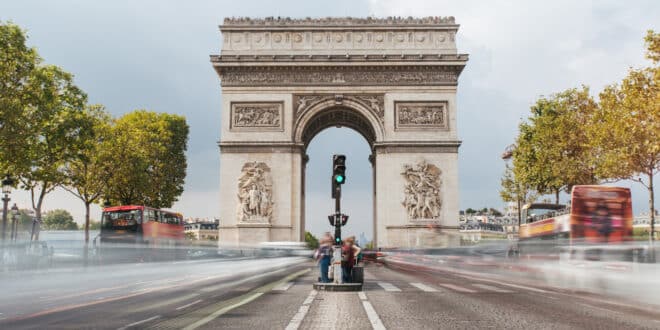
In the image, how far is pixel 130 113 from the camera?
52969 mm

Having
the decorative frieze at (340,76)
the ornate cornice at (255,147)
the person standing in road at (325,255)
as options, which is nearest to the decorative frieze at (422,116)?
the decorative frieze at (340,76)

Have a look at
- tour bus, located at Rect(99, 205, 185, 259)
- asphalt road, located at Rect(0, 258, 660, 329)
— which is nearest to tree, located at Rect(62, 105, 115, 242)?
tour bus, located at Rect(99, 205, 185, 259)

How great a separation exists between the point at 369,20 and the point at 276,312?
105 feet

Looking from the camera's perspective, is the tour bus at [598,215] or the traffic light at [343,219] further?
the tour bus at [598,215]

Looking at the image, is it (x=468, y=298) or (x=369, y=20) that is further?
(x=369, y=20)

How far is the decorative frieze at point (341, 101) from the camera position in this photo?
133 feet

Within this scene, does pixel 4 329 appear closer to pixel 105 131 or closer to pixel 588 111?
pixel 105 131

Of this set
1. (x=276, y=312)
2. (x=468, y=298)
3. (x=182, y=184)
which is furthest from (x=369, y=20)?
(x=276, y=312)

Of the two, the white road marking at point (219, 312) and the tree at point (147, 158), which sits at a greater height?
the tree at point (147, 158)

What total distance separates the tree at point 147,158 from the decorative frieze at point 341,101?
1351 cm

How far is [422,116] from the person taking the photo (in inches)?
1594

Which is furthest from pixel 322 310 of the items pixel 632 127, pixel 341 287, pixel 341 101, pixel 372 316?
pixel 341 101

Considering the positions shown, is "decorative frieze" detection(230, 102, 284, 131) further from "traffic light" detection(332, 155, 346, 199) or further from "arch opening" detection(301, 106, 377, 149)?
"traffic light" detection(332, 155, 346, 199)

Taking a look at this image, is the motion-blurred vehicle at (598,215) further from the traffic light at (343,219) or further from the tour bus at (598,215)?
the traffic light at (343,219)
